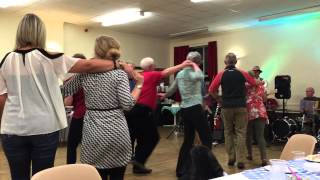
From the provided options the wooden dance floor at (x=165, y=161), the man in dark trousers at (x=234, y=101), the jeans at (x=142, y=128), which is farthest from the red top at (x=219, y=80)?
the wooden dance floor at (x=165, y=161)

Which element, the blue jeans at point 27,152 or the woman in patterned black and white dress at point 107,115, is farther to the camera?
the woman in patterned black and white dress at point 107,115

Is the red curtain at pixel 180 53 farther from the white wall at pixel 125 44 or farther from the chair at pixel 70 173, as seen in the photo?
the chair at pixel 70 173

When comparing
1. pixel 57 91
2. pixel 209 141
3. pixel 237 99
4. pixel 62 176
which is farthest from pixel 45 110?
pixel 237 99

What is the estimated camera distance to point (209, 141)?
13.5 feet

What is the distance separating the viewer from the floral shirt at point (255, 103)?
506cm

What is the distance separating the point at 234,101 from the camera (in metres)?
4.74

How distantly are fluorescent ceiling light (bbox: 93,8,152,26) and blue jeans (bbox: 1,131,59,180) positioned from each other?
6356 millimetres

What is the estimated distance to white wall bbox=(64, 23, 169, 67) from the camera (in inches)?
380

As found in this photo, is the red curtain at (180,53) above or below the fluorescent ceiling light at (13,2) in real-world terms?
below

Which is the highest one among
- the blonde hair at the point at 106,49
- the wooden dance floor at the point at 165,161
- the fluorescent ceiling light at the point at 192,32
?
the fluorescent ceiling light at the point at 192,32

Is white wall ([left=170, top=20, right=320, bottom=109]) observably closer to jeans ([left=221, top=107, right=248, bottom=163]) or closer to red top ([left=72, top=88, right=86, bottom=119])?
jeans ([left=221, top=107, right=248, bottom=163])

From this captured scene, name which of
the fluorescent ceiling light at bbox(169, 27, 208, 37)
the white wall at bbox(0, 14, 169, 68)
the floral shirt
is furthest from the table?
the fluorescent ceiling light at bbox(169, 27, 208, 37)

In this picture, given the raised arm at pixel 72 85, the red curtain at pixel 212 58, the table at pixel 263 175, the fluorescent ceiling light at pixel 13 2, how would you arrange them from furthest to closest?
the red curtain at pixel 212 58 < the fluorescent ceiling light at pixel 13 2 < the raised arm at pixel 72 85 < the table at pixel 263 175

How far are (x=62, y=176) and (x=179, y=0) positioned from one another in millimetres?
6060
